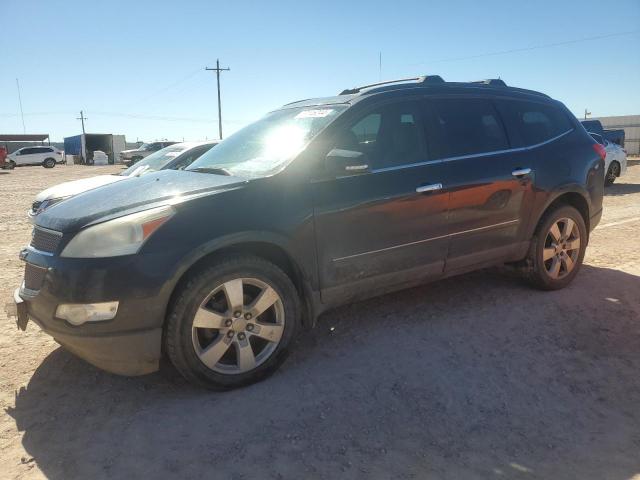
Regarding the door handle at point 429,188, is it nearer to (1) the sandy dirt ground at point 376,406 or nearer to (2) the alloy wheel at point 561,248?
(1) the sandy dirt ground at point 376,406

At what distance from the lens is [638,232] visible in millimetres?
6957

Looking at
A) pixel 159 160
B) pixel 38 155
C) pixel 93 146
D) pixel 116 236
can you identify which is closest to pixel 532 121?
pixel 116 236

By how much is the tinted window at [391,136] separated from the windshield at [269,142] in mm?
243

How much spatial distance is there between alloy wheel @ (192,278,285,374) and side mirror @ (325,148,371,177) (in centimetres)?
88

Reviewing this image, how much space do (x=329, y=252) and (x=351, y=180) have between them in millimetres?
510

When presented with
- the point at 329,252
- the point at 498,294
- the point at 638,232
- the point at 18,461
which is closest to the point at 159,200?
the point at 329,252

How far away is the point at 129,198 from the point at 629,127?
43765 mm

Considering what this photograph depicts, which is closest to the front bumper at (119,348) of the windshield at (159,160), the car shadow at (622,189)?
the windshield at (159,160)

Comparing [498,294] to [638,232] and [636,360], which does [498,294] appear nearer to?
[636,360]

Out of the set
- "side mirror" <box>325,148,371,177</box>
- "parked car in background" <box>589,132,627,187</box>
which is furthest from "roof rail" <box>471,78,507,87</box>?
"parked car in background" <box>589,132,627,187</box>

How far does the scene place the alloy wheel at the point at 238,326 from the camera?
2855 mm

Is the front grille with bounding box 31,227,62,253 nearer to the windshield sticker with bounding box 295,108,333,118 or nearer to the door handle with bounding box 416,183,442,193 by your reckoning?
the windshield sticker with bounding box 295,108,333,118

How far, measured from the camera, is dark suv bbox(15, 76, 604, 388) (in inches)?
105

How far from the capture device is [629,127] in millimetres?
37875
